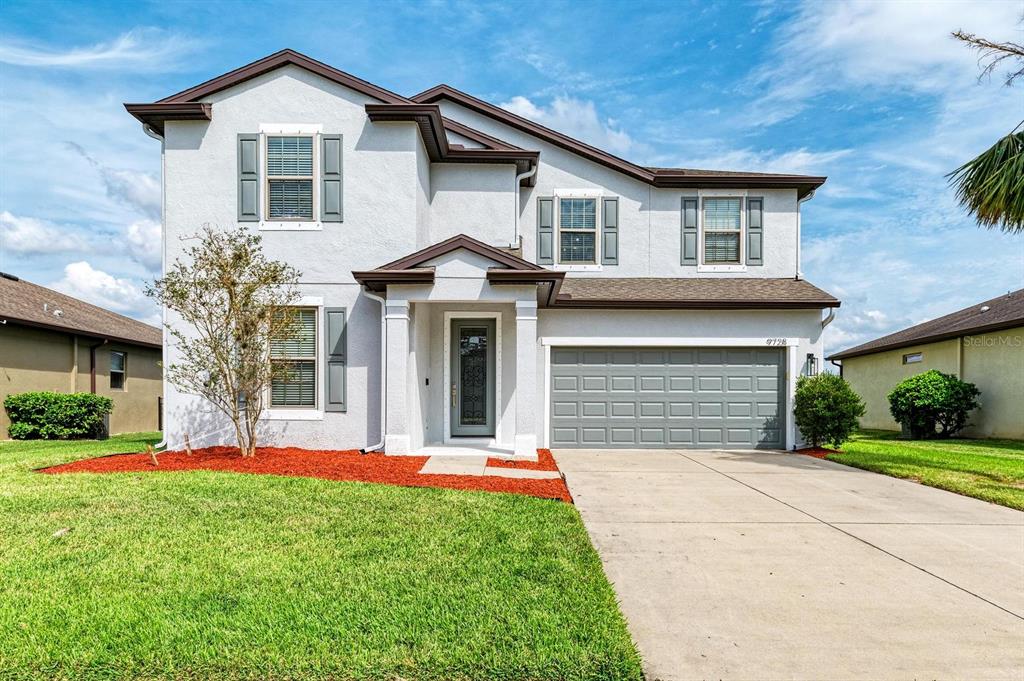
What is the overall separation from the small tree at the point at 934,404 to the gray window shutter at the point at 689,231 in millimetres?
8408

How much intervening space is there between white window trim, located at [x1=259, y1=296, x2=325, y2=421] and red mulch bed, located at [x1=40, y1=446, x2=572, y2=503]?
844mm

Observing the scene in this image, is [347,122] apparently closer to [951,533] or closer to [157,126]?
[157,126]

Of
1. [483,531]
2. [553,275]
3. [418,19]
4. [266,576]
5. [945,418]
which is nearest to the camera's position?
[266,576]

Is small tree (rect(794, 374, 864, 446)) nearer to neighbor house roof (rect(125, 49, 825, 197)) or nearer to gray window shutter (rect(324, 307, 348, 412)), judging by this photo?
neighbor house roof (rect(125, 49, 825, 197))

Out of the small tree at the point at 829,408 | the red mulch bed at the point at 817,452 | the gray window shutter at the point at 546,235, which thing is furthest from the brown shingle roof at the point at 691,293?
the red mulch bed at the point at 817,452

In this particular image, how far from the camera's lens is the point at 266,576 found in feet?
14.4

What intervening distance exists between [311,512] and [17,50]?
13212mm

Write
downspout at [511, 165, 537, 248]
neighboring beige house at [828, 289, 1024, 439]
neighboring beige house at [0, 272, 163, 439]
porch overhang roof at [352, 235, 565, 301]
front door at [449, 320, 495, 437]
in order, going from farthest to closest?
neighboring beige house at [828, 289, 1024, 439] < neighboring beige house at [0, 272, 163, 439] < downspout at [511, 165, 537, 248] < front door at [449, 320, 495, 437] < porch overhang roof at [352, 235, 565, 301]

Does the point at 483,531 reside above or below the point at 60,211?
below

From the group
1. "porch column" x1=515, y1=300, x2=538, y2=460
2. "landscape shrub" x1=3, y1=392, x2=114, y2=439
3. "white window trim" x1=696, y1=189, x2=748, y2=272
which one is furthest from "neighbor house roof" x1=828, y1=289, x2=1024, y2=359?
"landscape shrub" x1=3, y1=392, x2=114, y2=439

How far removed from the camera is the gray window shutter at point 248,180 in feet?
36.5

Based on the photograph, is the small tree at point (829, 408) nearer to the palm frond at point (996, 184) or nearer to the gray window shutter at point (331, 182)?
the palm frond at point (996, 184)

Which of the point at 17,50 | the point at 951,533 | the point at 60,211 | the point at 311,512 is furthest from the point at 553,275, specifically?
the point at 60,211

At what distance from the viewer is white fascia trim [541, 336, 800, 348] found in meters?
12.5
